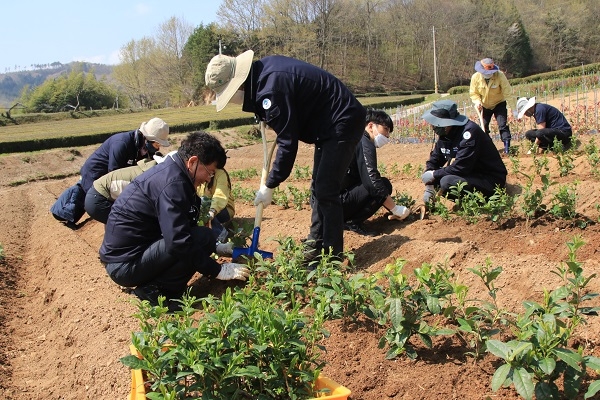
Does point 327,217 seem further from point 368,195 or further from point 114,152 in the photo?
point 114,152

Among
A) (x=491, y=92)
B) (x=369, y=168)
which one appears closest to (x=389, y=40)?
(x=491, y=92)

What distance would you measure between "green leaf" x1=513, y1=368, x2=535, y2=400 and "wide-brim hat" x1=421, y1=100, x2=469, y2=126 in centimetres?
361

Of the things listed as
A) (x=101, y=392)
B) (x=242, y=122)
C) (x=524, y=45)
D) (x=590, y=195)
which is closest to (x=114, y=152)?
(x=101, y=392)

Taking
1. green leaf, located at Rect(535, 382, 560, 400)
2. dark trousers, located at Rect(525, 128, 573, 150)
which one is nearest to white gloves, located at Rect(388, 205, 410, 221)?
green leaf, located at Rect(535, 382, 560, 400)

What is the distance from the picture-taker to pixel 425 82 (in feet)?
174

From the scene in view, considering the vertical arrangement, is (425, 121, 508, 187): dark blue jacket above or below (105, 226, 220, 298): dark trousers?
above

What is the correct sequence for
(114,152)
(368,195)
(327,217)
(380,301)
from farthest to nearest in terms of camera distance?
(114,152) < (368,195) < (327,217) < (380,301)

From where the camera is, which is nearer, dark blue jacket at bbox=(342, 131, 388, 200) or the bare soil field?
the bare soil field

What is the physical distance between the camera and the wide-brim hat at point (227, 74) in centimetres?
386

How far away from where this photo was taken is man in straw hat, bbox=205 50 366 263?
12.4 feet

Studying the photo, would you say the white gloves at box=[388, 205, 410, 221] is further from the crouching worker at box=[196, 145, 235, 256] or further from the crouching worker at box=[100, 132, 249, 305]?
the crouching worker at box=[100, 132, 249, 305]

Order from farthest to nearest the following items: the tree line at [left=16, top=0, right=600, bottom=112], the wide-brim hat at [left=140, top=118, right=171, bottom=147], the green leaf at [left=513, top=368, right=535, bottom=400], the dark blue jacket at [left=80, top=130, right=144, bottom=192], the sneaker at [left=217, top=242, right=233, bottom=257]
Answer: the tree line at [left=16, top=0, right=600, bottom=112], the dark blue jacket at [left=80, top=130, right=144, bottom=192], the wide-brim hat at [left=140, top=118, right=171, bottom=147], the sneaker at [left=217, top=242, right=233, bottom=257], the green leaf at [left=513, top=368, right=535, bottom=400]

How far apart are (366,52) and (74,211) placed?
5080 cm

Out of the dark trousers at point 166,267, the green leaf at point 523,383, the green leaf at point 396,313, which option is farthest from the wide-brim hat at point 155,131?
the green leaf at point 523,383
